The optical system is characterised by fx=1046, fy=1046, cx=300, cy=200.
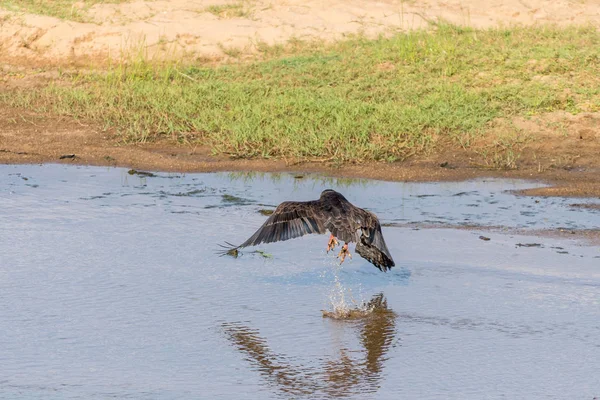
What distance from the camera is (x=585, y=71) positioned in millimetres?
11602

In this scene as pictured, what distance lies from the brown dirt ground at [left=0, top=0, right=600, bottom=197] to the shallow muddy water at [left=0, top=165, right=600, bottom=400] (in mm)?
1204

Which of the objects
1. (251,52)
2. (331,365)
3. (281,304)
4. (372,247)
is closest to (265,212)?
(372,247)

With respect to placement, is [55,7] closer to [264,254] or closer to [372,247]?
[264,254]

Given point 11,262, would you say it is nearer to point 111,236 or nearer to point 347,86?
point 111,236

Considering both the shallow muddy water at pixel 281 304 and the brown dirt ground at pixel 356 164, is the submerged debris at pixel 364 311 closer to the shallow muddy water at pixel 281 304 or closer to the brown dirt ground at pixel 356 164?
the shallow muddy water at pixel 281 304

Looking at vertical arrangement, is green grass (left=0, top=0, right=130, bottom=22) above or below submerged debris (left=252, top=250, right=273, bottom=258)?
above

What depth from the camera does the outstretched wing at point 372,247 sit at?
5848 millimetres

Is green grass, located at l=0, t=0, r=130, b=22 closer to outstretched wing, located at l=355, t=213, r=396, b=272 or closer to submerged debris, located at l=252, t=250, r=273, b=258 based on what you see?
submerged debris, located at l=252, t=250, r=273, b=258

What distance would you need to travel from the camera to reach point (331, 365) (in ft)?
15.5

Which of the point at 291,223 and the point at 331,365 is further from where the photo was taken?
the point at 291,223

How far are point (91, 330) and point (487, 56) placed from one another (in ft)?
27.0

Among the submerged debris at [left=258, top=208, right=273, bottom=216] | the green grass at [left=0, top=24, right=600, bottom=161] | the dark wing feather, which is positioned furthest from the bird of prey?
the green grass at [left=0, top=24, right=600, bottom=161]

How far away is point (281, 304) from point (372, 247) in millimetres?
625

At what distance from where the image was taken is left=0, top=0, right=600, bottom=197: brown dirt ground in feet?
31.9
